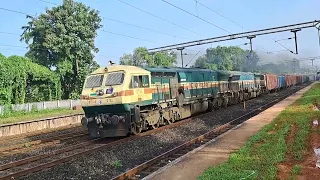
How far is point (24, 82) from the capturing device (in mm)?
35594

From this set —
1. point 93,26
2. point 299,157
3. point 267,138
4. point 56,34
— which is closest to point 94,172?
point 299,157

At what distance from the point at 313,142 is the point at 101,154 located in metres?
7.86

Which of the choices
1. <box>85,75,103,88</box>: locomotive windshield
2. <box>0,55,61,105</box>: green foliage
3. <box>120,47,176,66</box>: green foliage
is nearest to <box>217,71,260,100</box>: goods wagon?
<box>85,75,103,88</box>: locomotive windshield

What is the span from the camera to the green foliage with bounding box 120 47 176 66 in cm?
7218

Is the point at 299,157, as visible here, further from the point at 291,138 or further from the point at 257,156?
the point at 291,138

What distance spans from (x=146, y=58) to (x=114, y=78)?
5848cm

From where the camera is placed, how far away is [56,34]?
44.4 m

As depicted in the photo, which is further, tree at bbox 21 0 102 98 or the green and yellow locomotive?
tree at bbox 21 0 102 98

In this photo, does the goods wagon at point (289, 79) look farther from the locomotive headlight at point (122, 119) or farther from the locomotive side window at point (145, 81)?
the locomotive headlight at point (122, 119)

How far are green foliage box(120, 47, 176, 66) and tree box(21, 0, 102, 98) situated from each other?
21.0 meters

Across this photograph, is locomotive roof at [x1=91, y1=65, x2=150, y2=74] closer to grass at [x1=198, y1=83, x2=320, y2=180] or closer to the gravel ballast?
the gravel ballast

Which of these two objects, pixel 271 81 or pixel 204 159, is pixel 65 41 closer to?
pixel 271 81

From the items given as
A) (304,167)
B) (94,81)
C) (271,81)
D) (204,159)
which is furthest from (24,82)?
(271,81)

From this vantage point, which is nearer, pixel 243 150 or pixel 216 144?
pixel 243 150
